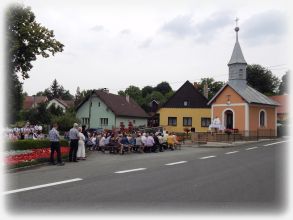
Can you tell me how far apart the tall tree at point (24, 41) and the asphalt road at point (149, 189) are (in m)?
11.6

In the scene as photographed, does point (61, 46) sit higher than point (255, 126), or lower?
higher

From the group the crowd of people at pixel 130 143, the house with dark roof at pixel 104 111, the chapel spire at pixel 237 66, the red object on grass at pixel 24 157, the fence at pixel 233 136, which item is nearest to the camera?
the red object on grass at pixel 24 157

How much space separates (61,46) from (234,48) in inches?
1007

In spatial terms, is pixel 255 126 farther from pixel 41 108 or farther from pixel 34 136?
pixel 41 108

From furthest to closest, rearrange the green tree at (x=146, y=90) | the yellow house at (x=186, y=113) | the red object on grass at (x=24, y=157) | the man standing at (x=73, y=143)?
the green tree at (x=146, y=90), the yellow house at (x=186, y=113), the man standing at (x=73, y=143), the red object on grass at (x=24, y=157)

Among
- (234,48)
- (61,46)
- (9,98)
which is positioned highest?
(234,48)

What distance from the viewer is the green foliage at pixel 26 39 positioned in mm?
26000

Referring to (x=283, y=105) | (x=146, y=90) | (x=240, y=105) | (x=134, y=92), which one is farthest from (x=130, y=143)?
(x=146, y=90)

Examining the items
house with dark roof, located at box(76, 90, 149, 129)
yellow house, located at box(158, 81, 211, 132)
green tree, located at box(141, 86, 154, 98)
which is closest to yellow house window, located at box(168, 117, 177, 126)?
yellow house, located at box(158, 81, 211, 132)

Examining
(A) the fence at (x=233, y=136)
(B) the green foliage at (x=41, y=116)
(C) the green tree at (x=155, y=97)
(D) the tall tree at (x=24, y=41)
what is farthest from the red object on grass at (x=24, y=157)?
(C) the green tree at (x=155, y=97)

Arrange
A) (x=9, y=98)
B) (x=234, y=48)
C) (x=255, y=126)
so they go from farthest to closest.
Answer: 1. (x=234, y=48)
2. (x=255, y=126)
3. (x=9, y=98)

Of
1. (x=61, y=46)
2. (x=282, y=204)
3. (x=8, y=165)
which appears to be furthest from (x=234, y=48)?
(x=282, y=204)

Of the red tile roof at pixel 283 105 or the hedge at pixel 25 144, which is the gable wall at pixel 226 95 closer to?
the red tile roof at pixel 283 105

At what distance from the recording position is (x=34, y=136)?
30.2 m
